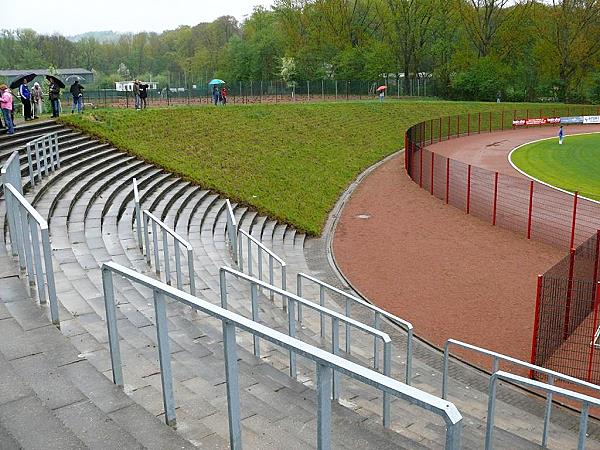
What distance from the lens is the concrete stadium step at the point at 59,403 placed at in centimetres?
408

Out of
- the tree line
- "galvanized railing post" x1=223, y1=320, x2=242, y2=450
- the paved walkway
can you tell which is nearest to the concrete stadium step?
"galvanized railing post" x1=223, y1=320, x2=242, y2=450

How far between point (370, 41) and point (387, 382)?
79.0 metres

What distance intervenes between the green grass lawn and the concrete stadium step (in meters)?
14.9

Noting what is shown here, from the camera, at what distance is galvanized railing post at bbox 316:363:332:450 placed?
3041 millimetres

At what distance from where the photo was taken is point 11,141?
18516 millimetres

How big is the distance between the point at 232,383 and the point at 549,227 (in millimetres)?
17474

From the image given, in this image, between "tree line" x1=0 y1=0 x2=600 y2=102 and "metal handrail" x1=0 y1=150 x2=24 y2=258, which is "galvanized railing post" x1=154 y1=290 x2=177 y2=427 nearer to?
"metal handrail" x1=0 y1=150 x2=24 y2=258

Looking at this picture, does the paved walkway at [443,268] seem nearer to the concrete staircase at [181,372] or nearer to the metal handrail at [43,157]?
the concrete staircase at [181,372]

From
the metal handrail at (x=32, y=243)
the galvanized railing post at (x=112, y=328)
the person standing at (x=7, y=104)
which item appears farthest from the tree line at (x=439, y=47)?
the galvanized railing post at (x=112, y=328)

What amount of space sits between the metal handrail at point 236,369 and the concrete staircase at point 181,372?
333 mm

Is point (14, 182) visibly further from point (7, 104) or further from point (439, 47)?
point (439, 47)

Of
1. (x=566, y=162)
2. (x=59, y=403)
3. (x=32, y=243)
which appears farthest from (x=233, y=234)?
(x=566, y=162)

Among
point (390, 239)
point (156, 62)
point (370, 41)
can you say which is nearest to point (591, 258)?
point (390, 239)

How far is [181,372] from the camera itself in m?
5.32
